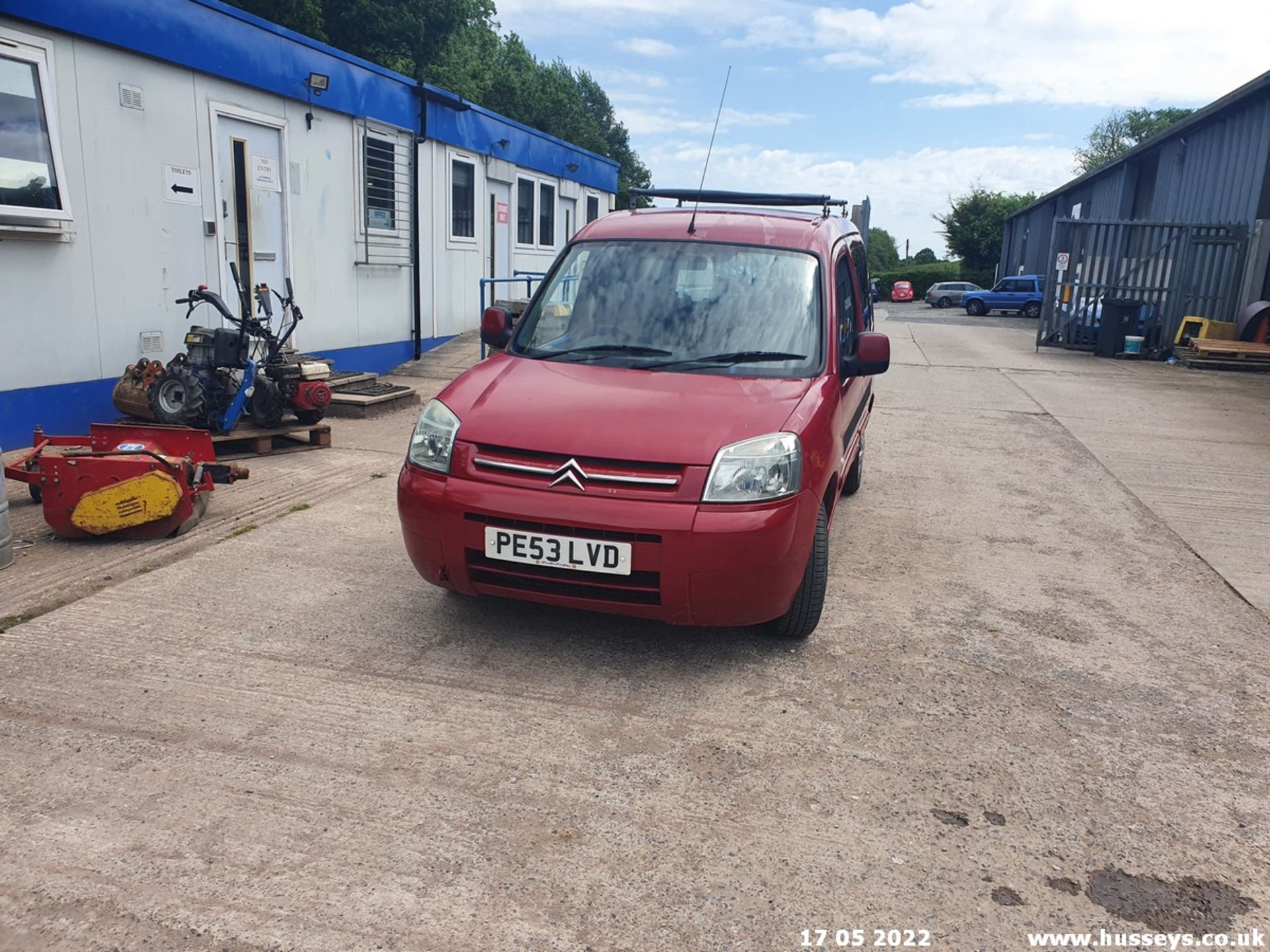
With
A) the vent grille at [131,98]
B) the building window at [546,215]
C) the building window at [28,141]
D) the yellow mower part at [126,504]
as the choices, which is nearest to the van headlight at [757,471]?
the yellow mower part at [126,504]

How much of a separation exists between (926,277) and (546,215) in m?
40.6

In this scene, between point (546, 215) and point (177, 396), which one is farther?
point (546, 215)

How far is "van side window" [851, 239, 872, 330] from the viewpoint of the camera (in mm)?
5969

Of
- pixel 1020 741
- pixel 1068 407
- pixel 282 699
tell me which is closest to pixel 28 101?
pixel 282 699

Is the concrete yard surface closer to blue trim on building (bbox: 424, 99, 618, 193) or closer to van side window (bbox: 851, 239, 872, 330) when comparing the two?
van side window (bbox: 851, 239, 872, 330)

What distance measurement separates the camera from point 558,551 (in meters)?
3.48

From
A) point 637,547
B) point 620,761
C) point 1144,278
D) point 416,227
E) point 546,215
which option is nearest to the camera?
point 620,761

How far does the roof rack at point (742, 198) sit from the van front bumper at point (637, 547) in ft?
11.8

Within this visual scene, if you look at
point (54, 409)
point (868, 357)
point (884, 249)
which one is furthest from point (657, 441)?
point (884, 249)

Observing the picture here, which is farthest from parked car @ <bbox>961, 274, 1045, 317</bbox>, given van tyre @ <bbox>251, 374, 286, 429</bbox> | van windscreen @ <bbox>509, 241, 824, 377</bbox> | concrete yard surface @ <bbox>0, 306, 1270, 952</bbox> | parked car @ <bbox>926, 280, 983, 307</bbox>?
van windscreen @ <bbox>509, 241, 824, 377</bbox>

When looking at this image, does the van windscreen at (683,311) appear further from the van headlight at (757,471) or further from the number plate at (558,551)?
the number plate at (558,551)

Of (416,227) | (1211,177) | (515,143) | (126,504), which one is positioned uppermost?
(1211,177)

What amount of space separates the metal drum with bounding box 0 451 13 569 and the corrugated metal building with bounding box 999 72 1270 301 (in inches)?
730

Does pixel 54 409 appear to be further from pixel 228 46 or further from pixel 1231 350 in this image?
pixel 1231 350
